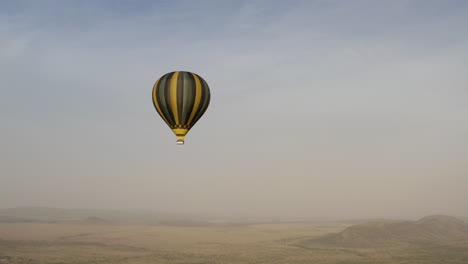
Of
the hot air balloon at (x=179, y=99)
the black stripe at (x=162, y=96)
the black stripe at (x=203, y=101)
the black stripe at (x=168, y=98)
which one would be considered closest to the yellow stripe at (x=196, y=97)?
the hot air balloon at (x=179, y=99)

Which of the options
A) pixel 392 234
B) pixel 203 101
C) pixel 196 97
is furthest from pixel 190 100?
pixel 392 234

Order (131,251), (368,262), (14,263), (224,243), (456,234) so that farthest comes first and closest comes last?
1. (456,234)
2. (224,243)
3. (131,251)
4. (368,262)
5. (14,263)

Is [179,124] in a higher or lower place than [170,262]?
higher

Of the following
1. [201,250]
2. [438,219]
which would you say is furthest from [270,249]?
[438,219]

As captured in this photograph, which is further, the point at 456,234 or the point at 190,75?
the point at 456,234

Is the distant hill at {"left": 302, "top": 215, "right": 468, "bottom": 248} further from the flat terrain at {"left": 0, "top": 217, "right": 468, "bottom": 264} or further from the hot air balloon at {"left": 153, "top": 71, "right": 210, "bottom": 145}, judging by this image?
the hot air balloon at {"left": 153, "top": 71, "right": 210, "bottom": 145}

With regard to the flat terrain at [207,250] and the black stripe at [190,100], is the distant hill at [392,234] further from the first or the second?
the black stripe at [190,100]

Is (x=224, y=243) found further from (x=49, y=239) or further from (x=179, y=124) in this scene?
(x=179, y=124)
